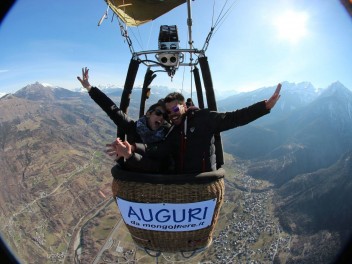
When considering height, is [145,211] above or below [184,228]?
above

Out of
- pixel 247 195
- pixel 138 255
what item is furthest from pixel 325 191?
pixel 138 255

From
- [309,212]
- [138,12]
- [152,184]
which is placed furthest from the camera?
[309,212]

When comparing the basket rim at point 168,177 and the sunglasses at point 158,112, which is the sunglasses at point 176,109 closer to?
the sunglasses at point 158,112

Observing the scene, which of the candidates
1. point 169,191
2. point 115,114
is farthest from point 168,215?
point 115,114

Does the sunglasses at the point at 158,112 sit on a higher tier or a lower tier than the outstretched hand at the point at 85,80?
lower

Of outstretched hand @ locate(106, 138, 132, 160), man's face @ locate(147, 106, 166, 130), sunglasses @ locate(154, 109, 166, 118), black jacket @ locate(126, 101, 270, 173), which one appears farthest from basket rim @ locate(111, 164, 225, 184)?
sunglasses @ locate(154, 109, 166, 118)

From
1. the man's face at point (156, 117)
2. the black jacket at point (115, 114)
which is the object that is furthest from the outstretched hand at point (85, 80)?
the man's face at point (156, 117)

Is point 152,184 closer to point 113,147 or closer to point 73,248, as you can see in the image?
point 113,147
